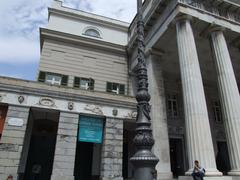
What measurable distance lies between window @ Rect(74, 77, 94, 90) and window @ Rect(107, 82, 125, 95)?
69.8 inches

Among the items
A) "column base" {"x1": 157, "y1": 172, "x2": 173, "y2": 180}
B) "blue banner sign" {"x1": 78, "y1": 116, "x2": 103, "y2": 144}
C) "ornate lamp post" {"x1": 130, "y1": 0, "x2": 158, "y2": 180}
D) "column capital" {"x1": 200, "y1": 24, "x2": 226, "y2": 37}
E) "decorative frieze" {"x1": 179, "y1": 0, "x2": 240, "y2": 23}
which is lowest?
"column base" {"x1": 157, "y1": 172, "x2": 173, "y2": 180}

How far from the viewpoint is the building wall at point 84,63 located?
20641 millimetres

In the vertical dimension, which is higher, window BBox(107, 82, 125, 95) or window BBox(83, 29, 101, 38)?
window BBox(83, 29, 101, 38)

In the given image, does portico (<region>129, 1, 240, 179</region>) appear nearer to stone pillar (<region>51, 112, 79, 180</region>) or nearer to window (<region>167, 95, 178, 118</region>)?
window (<region>167, 95, 178, 118</region>)

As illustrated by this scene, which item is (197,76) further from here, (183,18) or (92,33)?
(92,33)

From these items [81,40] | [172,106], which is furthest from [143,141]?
[81,40]

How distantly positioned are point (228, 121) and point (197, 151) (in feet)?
11.6

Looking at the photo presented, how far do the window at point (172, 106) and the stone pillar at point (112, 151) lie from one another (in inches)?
271

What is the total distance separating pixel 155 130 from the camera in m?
16.0

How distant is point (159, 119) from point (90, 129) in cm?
536

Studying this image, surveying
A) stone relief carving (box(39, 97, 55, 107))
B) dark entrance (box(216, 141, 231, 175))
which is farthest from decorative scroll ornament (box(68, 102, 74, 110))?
dark entrance (box(216, 141, 231, 175))

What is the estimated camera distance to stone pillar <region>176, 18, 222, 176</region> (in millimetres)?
11406

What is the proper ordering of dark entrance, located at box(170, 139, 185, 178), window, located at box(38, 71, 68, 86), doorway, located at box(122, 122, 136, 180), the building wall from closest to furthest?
doorway, located at box(122, 122, 136, 180), window, located at box(38, 71, 68, 86), dark entrance, located at box(170, 139, 185, 178), the building wall

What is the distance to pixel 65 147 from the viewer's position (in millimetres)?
14938
